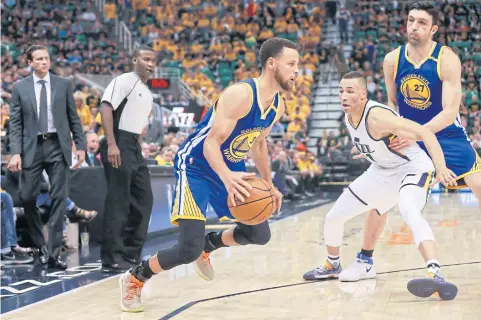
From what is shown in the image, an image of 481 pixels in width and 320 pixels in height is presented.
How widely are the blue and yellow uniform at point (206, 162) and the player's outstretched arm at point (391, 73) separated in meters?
1.27

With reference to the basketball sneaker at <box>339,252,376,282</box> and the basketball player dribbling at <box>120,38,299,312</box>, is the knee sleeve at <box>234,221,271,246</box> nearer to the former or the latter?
the basketball player dribbling at <box>120,38,299,312</box>

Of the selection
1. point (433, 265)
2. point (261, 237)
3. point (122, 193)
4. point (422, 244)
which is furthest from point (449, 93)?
point (122, 193)

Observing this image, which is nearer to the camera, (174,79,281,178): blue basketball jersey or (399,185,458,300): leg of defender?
(174,79,281,178): blue basketball jersey

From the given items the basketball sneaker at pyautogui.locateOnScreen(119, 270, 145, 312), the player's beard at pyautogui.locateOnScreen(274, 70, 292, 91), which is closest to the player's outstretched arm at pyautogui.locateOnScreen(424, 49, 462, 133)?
the player's beard at pyautogui.locateOnScreen(274, 70, 292, 91)

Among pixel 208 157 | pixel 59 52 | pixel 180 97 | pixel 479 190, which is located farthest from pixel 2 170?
pixel 59 52

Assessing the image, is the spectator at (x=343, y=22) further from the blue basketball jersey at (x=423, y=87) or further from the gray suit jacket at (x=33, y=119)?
the blue basketball jersey at (x=423, y=87)

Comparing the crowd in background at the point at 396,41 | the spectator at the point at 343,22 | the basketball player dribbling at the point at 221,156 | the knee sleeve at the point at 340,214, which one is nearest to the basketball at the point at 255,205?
the basketball player dribbling at the point at 221,156

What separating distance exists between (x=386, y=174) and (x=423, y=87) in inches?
25.2

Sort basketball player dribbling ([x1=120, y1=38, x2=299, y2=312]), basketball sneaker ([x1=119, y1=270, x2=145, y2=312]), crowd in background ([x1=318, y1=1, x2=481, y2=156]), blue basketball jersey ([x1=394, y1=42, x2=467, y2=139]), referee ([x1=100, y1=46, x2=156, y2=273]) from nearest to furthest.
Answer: basketball player dribbling ([x1=120, y1=38, x2=299, y2=312]) < basketball sneaker ([x1=119, y1=270, x2=145, y2=312]) < blue basketball jersey ([x1=394, y1=42, x2=467, y2=139]) < referee ([x1=100, y1=46, x2=156, y2=273]) < crowd in background ([x1=318, y1=1, x2=481, y2=156])

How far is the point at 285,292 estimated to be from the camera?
16.9 feet

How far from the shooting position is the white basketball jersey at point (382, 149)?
5.19 metres

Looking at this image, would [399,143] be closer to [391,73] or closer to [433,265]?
[391,73]

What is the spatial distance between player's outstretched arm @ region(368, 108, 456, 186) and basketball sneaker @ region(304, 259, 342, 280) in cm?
111

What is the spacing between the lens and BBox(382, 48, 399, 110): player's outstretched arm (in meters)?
5.49
